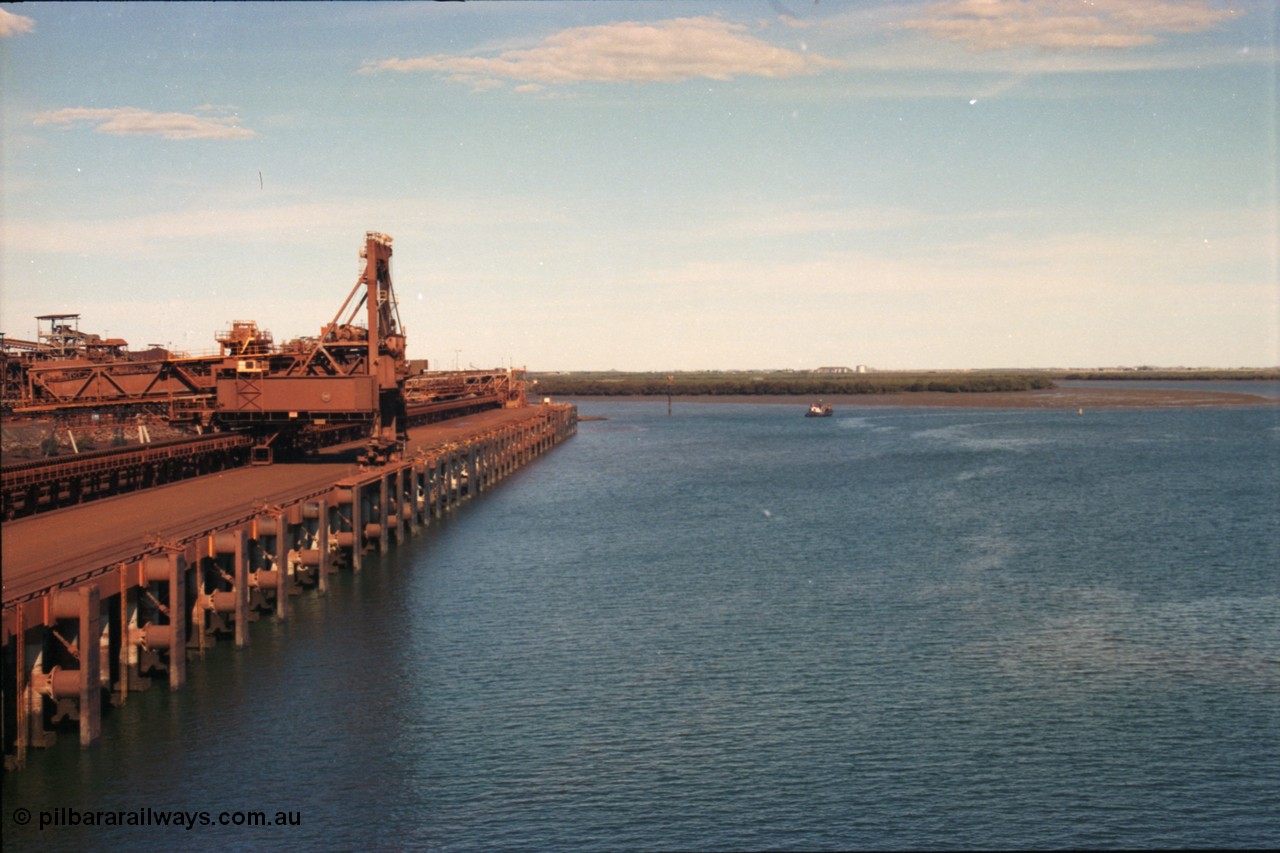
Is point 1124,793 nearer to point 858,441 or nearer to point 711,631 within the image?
point 711,631

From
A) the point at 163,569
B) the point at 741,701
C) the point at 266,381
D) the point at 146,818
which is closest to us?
the point at 146,818

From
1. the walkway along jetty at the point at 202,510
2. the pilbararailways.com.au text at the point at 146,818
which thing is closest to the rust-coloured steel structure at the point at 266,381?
the walkway along jetty at the point at 202,510

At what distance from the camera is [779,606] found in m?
43.2

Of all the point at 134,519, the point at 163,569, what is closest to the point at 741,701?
the point at 163,569

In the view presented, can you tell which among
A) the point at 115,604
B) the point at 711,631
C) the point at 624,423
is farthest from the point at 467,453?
the point at 624,423

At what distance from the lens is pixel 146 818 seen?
78.3 feet

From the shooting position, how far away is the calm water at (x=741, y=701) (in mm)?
24438

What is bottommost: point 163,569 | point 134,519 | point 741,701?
point 741,701

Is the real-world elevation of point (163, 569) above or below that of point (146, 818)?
above

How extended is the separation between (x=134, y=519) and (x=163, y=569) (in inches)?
428

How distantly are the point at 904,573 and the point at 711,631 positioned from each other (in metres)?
13.5

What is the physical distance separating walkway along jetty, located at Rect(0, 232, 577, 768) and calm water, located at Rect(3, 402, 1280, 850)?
4.74 ft

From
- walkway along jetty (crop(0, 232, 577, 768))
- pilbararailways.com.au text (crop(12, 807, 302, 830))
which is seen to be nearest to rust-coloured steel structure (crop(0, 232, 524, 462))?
walkway along jetty (crop(0, 232, 577, 768))

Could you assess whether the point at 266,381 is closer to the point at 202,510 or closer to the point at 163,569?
the point at 202,510
